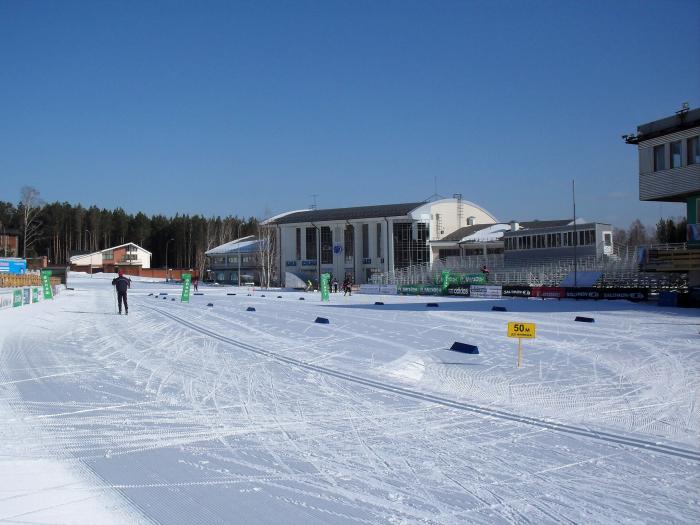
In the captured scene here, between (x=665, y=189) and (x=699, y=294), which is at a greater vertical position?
(x=665, y=189)

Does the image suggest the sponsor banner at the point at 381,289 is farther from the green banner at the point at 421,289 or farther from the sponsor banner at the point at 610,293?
the sponsor banner at the point at 610,293

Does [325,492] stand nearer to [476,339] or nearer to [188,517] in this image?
[188,517]

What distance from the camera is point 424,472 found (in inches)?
220

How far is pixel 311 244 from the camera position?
82438 mm

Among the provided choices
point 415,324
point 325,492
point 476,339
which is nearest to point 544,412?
point 325,492

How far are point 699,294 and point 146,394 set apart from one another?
99.6 ft

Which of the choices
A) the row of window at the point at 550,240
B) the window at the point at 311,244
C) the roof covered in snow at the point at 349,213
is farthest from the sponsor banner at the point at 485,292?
the window at the point at 311,244

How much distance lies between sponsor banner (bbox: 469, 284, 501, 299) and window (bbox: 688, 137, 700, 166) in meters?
15.3

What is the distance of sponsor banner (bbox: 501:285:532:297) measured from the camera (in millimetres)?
43250

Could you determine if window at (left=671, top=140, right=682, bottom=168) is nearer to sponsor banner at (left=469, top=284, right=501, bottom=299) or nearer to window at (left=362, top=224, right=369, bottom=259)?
sponsor banner at (left=469, top=284, right=501, bottom=299)

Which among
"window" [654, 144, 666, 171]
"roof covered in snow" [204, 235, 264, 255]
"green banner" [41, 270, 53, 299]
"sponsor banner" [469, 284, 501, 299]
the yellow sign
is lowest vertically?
"sponsor banner" [469, 284, 501, 299]

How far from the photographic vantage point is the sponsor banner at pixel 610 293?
36.7 metres

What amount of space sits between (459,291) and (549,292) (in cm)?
830

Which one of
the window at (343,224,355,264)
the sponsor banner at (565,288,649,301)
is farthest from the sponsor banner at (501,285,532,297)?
the window at (343,224,355,264)
